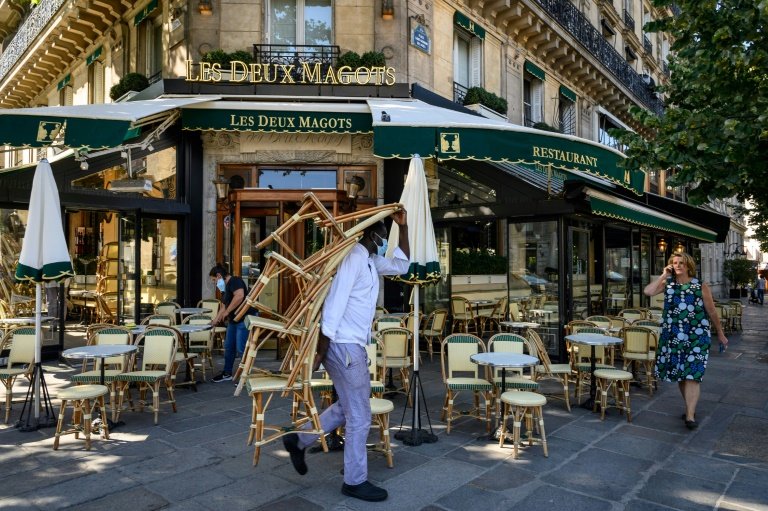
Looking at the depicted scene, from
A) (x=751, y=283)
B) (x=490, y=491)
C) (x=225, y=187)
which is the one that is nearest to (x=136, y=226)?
(x=225, y=187)

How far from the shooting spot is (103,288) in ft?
38.2

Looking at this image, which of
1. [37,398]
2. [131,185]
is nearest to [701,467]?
[37,398]

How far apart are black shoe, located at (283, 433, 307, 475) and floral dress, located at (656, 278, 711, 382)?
3.93 metres

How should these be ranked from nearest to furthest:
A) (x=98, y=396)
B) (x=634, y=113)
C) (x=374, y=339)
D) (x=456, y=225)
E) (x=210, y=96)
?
(x=98, y=396) → (x=374, y=339) → (x=634, y=113) → (x=210, y=96) → (x=456, y=225)

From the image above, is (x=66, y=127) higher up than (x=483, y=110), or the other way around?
(x=483, y=110)

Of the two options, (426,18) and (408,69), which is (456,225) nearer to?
(408,69)

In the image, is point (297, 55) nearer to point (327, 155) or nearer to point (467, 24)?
point (327, 155)

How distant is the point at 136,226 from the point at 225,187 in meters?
1.77

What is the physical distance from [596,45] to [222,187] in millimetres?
13988

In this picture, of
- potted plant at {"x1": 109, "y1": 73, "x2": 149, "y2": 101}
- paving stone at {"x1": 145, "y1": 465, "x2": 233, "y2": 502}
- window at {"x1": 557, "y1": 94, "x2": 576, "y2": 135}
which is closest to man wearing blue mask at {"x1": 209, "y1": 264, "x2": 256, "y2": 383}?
paving stone at {"x1": 145, "y1": 465, "x2": 233, "y2": 502}

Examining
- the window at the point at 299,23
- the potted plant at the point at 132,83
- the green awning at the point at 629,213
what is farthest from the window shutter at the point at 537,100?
the potted plant at the point at 132,83

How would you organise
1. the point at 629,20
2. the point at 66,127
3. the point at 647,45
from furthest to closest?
the point at 647,45, the point at 629,20, the point at 66,127

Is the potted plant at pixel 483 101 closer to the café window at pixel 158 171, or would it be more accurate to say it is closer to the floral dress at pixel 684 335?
the café window at pixel 158 171

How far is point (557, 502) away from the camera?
3607mm
